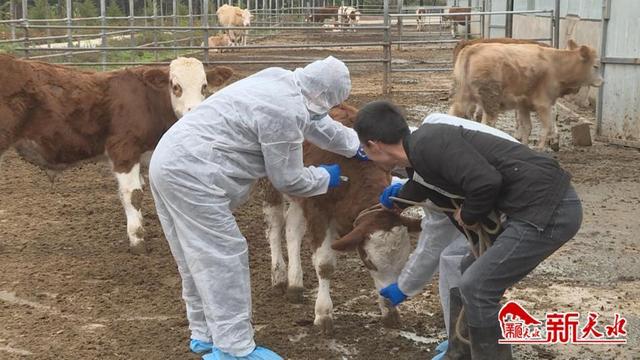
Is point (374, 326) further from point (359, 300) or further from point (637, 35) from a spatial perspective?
point (637, 35)

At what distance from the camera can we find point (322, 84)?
167 inches

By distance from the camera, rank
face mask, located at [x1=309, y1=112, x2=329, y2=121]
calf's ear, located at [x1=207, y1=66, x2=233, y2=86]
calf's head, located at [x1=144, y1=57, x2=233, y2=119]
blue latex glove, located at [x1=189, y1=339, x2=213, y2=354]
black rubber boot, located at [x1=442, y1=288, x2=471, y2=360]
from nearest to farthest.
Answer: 1. black rubber boot, located at [x1=442, y1=288, x2=471, y2=360]
2. face mask, located at [x1=309, y1=112, x2=329, y2=121]
3. blue latex glove, located at [x1=189, y1=339, x2=213, y2=354]
4. calf's head, located at [x1=144, y1=57, x2=233, y2=119]
5. calf's ear, located at [x1=207, y1=66, x2=233, y2=86]

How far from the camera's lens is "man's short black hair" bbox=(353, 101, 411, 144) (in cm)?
382

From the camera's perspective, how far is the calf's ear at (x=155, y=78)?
713 cm

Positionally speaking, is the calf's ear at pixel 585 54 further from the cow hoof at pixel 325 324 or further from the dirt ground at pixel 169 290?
the cow hoof at pixel 325 324

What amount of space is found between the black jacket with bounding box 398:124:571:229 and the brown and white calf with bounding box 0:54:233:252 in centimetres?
375

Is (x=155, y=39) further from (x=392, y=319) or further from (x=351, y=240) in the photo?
(x=351, y=240)

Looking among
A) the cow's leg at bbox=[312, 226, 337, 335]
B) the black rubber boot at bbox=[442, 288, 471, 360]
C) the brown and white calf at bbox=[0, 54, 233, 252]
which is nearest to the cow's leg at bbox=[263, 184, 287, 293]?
the cow's leg at bbox=[312, 226, 337, 335]

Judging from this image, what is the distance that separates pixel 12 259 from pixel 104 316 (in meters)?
1.64

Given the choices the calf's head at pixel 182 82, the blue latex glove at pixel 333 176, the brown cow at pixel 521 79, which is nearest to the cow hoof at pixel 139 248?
the calf's head at pixel 182 82

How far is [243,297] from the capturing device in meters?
4.25

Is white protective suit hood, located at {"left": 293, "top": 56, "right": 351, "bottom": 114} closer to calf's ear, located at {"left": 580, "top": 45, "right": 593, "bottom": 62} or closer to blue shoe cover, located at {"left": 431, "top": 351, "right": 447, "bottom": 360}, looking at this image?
blue shoe cover, located at {"left": 431, "top": 351, "right": 447, "bottom": 360}

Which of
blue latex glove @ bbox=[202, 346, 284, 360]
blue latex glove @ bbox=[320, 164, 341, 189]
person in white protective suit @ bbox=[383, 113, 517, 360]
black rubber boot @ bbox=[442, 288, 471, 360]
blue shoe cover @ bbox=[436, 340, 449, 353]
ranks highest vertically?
blue latex glove @ bbox=[320, 164, 341, 189]

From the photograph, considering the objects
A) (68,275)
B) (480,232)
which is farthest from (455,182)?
(68,275)
